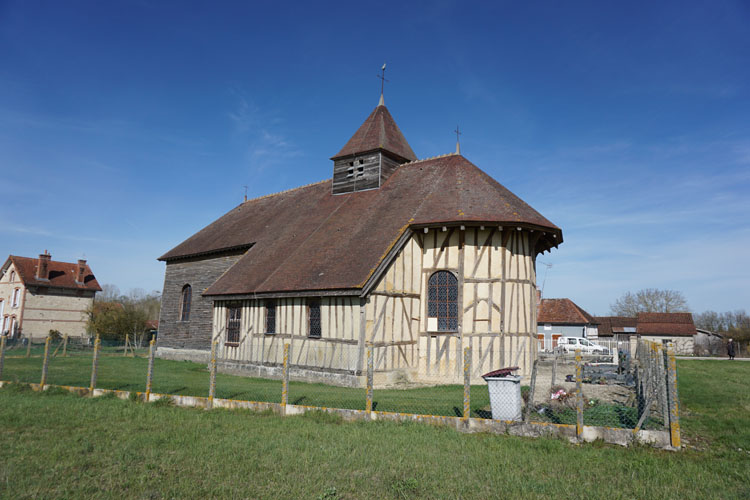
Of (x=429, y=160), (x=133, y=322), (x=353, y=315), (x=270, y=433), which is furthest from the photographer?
(x=133, y=322)

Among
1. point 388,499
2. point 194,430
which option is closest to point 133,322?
point 194,430

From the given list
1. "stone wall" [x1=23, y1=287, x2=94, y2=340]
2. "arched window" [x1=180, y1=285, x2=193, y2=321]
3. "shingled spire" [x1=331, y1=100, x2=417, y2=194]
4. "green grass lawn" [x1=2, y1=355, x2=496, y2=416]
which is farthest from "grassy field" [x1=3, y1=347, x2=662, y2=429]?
"stone wall" [x1=23, y1=287, x2=94, y2=340]

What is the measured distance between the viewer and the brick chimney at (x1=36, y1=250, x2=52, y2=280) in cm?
3897

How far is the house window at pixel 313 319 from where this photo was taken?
48.3 ft

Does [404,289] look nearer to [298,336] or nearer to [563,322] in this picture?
[298,336]

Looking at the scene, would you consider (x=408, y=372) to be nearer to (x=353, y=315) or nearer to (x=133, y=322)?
(x=353, y=315)

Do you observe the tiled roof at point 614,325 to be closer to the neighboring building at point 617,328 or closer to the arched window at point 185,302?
the neighboring building at point 617,328

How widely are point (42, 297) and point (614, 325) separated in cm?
5343

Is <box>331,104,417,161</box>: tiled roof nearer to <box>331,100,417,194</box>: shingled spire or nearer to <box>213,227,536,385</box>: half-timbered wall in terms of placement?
<box>331,100,417,194</box>: shingled spire

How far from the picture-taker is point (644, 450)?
6.41 metres

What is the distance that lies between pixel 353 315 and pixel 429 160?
8421 millimetres

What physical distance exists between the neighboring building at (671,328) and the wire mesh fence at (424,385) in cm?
3430

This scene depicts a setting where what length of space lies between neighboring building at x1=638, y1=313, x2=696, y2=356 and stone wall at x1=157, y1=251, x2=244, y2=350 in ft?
131

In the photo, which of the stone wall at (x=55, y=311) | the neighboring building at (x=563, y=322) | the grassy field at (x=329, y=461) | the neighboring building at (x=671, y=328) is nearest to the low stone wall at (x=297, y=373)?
the grassy field at (x=329, y=461)
